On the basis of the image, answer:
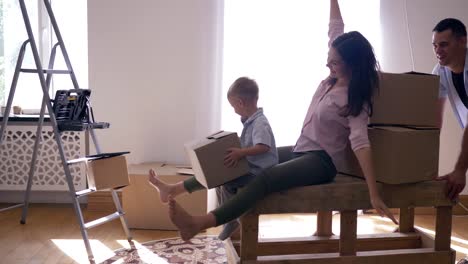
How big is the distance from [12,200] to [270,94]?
6.56 feet

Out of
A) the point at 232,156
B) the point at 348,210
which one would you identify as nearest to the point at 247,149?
the point at 232,156

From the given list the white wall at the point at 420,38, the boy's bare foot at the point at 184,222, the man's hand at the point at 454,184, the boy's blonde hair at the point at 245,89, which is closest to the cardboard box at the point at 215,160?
the boy's bare foot at the point at 184,222

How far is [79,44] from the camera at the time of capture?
10.8 ft

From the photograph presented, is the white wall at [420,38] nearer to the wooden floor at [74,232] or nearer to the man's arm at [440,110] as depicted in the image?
the wooden floor at [74,232]

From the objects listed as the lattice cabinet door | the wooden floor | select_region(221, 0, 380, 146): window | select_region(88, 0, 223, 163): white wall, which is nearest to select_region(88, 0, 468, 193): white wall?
select_region(88, 0, 223, 163): white wall

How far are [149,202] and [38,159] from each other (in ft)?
3.05

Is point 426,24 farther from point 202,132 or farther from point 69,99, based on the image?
point 69,99

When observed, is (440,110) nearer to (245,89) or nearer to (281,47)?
(245,89)

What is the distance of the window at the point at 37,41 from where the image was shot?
129 inches

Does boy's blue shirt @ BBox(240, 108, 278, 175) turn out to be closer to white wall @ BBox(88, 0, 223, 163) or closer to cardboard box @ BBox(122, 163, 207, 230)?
cardboard box @ BBox(122, 163, 207, 230)

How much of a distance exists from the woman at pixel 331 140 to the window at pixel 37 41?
2.09 m

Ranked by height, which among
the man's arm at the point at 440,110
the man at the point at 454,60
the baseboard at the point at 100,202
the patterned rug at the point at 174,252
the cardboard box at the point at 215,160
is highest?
the man at the point at 454,60

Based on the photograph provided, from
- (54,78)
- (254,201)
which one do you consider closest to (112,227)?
(54,78)

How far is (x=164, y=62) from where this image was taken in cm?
309
